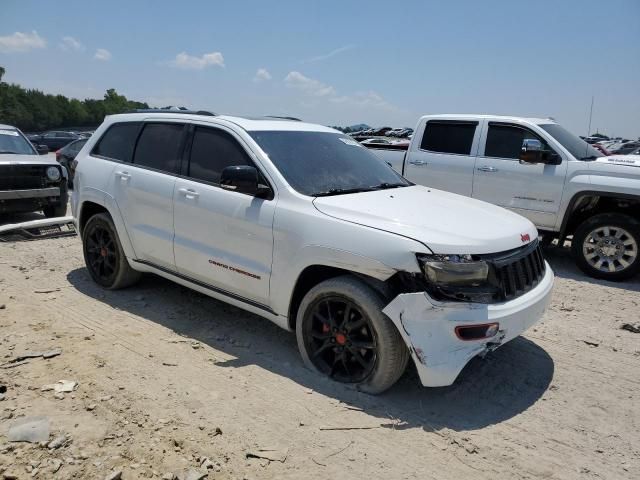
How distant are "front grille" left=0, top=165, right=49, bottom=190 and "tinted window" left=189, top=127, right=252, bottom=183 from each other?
5.45 meters

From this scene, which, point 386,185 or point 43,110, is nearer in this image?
point 386,185

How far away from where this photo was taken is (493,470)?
278 centimetres

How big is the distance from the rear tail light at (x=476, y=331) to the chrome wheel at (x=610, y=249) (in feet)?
13.8

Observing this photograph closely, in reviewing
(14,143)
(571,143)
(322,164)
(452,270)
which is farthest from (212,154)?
(14,143)

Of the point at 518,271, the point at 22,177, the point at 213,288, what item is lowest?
the point at 213,288

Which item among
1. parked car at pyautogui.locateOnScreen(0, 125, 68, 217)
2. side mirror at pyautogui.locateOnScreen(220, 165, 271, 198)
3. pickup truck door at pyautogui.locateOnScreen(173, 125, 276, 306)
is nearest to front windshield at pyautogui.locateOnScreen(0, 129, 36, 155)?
parked car at pyautogui.locateOnScreen(0, 125, 68, 217)

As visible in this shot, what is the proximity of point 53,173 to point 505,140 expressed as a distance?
7466mm

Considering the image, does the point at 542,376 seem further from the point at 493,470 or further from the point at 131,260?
the point at 131,260

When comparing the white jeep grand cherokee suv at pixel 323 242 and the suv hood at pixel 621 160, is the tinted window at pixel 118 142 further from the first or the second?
the suv hood at pixel 621 160

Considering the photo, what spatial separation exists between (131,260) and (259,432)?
2.63 metres

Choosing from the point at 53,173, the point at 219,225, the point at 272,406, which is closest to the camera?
the point at 272,406

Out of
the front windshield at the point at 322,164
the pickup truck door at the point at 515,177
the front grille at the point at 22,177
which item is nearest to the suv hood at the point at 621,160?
the pickup truck door at the point at 515,177

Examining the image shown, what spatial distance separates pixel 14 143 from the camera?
368 inches

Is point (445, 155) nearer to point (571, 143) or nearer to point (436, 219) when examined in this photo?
point (571, 143)
